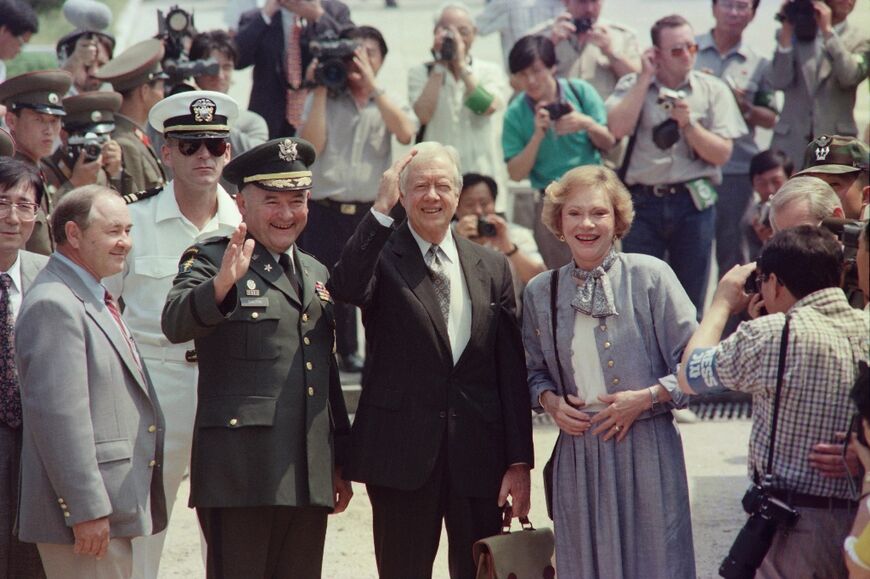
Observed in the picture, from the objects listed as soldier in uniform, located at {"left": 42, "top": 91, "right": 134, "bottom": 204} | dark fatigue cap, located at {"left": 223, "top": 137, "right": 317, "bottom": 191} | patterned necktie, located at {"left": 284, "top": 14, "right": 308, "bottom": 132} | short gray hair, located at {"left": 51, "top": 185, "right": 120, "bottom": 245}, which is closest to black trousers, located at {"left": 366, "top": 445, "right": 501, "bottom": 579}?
dark fatigue cap, located at {"left": 223, "top": 137, "right": 317, "bottom": 191}

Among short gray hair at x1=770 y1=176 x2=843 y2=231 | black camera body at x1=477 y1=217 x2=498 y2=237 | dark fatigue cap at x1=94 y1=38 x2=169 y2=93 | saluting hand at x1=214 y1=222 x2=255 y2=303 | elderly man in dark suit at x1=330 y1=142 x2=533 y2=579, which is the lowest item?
elderly man in dark suit at x1=330 y1=142 x2=533 y2=579

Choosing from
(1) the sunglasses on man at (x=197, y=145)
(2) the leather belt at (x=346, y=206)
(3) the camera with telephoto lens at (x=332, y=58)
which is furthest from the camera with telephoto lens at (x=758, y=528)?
(3) the camera with telephoto lens at (x=332, y=58)

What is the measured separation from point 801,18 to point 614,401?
15.5 ft

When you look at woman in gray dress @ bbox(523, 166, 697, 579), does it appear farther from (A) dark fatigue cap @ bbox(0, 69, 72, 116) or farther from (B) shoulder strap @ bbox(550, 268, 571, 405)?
(A) dark fatigue cap @ bbox(0, 69, 72, 116)

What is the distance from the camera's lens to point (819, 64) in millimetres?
8617

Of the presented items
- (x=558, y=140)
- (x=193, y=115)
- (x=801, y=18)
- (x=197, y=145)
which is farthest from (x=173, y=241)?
(x=801, y=18)

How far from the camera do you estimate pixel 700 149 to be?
26.6ft

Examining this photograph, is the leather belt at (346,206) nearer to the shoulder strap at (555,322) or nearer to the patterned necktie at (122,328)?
the shoulder strap at (555,322)

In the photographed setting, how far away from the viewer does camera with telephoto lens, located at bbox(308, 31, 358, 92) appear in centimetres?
784

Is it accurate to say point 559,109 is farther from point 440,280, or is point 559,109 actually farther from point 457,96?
point 440,280

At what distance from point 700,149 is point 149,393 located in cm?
459

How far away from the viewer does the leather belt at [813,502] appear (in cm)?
397

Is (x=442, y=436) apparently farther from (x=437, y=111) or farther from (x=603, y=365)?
(x=437, y=111)

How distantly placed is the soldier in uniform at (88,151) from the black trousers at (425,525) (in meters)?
2.83
